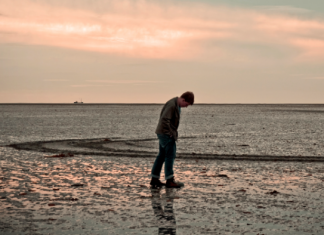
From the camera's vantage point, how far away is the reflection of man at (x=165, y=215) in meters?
5.96

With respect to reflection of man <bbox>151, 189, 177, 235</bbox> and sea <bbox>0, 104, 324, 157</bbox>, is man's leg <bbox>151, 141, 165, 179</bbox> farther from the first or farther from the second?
sea <bbox>0, 104, 324, 157</bbox>

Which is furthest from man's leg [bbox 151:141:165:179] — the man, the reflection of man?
the reflection of man

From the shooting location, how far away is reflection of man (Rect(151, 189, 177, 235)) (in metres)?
5.96

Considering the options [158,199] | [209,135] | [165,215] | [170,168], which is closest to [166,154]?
[170,168]

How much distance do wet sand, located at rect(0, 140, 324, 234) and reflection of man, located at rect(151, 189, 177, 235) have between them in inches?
0.5

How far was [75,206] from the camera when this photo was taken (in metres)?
7.32

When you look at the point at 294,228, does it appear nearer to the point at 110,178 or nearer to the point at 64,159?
the point at 110,178

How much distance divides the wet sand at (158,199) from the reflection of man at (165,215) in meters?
0.01

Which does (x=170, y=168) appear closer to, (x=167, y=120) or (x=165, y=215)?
(x=167, y=120)

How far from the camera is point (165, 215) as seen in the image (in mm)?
6750

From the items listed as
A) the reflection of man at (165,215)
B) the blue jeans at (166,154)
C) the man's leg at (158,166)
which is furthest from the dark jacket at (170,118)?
the reflection of man at (165,215)

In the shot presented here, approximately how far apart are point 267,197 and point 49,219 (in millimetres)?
3816

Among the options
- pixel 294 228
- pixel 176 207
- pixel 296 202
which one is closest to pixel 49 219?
pixel 176 207

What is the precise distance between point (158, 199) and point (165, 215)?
125 cm
